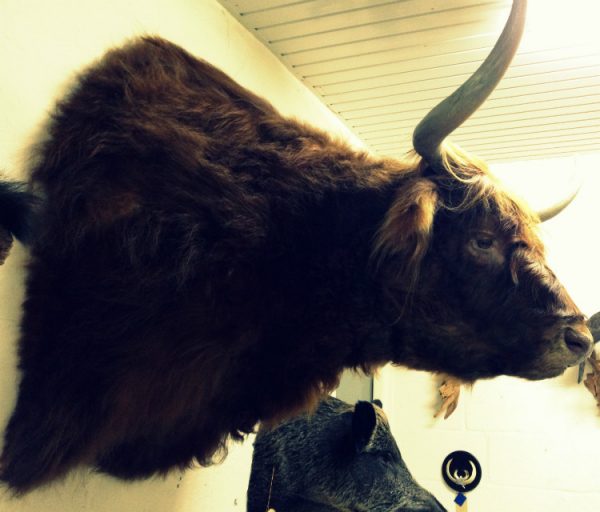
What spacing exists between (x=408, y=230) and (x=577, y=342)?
0.40 meters

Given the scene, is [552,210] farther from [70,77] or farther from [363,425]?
[70,77]

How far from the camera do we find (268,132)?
3.74ft

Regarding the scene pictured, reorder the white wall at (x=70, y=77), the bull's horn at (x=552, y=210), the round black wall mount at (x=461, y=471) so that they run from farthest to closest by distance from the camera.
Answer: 1. the round black wall mount at (x=461, y=471)
2. the bull's horn at (x=552, y=210)
3. the white wall at (x=70, y=77)

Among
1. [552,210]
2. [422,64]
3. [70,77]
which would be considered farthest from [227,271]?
[422,64]

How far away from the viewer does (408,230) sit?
3.63 ft

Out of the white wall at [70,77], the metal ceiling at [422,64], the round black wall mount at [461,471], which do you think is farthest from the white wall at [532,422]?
the white wall at [70,77]

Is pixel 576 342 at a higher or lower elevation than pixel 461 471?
higher

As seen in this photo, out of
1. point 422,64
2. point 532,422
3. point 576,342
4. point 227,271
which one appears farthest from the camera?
point 532,422

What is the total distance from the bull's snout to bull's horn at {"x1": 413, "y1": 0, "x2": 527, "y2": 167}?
44cm

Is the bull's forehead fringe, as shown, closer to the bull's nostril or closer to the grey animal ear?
the bull's nostril

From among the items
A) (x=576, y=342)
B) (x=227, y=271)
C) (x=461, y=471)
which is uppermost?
(x=576, y=342)

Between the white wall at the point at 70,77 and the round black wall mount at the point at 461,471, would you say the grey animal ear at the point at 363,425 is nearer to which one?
the white wall at the point at 70,77

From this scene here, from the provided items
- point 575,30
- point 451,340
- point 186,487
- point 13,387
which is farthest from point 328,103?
point 13,387

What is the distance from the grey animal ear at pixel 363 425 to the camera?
5.19ft
